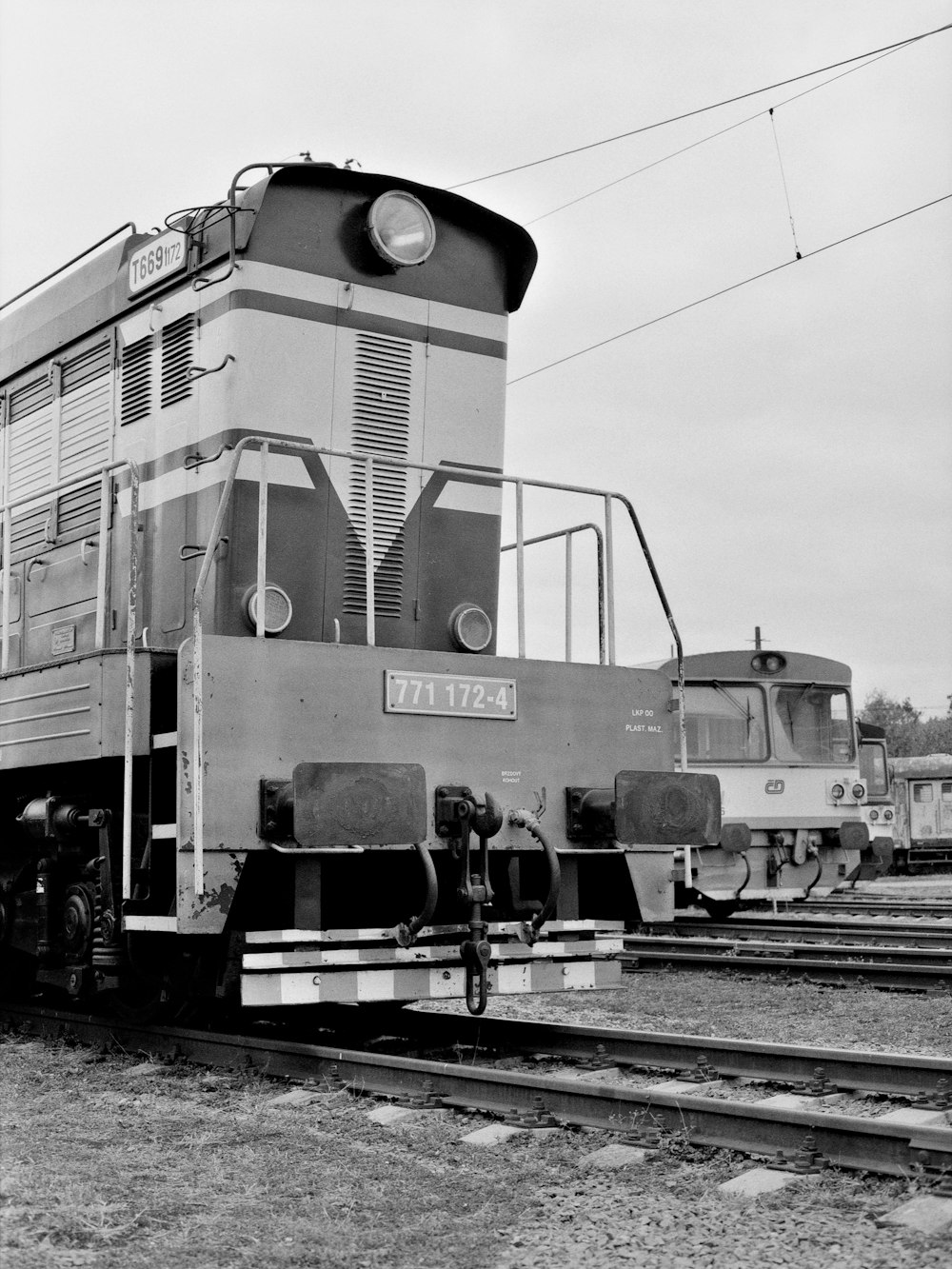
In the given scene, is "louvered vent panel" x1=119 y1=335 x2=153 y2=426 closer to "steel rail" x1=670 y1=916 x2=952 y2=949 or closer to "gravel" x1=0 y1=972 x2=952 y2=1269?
"gravel" x1=0 y1=972 x2=952 y2=1269

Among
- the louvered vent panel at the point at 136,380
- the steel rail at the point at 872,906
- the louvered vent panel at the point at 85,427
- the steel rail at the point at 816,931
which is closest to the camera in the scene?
the louvered vent panel at the point at 136,380

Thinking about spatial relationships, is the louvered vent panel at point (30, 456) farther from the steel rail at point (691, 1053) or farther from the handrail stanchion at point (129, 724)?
the steel rail at point (691, 1053)

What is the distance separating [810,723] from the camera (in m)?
15.1

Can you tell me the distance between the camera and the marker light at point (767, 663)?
14930 millimetres

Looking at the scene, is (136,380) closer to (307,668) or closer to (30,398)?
(30,398)

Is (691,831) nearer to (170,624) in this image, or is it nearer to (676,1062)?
(676,1062)

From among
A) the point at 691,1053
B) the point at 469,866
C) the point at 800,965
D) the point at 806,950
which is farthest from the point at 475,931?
the point at 806,950

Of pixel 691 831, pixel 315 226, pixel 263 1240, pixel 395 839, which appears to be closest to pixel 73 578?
pixel 315 226

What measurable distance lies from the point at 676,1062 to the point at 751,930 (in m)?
7.11

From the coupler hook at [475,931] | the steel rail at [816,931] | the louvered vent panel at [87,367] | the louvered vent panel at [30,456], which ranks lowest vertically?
the steel rail at [816,931]

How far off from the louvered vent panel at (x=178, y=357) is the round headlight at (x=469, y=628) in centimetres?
170

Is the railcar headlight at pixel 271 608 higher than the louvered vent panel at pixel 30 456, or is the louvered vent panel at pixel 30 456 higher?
the louvered vent panel at pixel 30 456

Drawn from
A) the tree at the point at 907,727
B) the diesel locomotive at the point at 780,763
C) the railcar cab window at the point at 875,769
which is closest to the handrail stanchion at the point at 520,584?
the diesel locomotive at the point at 780,763

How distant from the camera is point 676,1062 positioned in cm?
559
